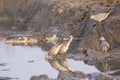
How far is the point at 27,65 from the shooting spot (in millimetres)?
23859

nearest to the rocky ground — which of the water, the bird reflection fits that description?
the bird reflection

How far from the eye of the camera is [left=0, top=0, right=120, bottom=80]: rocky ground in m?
26.2

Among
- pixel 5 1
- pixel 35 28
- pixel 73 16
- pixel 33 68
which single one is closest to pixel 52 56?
pixel 33 68

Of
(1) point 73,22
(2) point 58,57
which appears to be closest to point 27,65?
(2) point 58,57

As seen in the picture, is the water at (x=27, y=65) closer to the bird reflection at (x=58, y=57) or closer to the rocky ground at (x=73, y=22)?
the bird reflection at (x=58, y=57)

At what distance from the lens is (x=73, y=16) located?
1495 inches

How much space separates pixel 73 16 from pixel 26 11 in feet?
64.7

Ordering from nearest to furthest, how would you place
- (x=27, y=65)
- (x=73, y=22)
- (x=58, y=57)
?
(x=27, y=65), (x=58, y=57), (x=73, y=22)

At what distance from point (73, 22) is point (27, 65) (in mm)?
13835

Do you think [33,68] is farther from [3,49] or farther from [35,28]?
[35,28]

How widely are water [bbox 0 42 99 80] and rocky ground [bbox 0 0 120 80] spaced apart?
141cm

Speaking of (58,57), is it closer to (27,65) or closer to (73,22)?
(27,65)

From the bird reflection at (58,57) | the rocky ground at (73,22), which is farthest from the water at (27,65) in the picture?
the rocky ground at (73,22)

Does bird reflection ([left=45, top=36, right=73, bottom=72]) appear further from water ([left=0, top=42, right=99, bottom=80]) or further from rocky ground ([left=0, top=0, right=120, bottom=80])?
rocky ground ([left=0, top=0, right=120, bottom=80])
